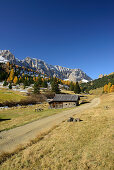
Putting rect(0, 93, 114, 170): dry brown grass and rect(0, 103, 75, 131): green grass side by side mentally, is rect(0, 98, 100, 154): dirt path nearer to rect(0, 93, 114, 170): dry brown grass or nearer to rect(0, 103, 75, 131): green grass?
rect(0, 93, 114, 170): dry brown grass

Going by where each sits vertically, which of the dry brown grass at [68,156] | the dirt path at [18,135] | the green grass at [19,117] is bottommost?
the green grass at [19,117]

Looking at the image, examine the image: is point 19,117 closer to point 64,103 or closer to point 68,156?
point 68,156

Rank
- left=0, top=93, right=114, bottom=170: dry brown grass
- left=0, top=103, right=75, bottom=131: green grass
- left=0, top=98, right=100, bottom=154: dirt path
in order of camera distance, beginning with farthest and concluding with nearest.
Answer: left=0, top=103, right=75, bottom=131: green grass → left=0, top=98, right=100, bottom=154: dirt path → left=0, top=93, right=114, bottom=170: dry brown grass

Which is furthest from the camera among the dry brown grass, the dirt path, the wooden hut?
the wooden hut

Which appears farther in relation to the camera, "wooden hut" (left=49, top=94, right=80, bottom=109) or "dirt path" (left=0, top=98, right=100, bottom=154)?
"wooden hut" (left=49, top=94, right=80, bottom=109)

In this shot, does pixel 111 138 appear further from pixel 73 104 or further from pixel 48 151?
pixel 73 104

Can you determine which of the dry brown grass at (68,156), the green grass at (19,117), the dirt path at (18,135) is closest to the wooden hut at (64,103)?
the green grass at (19,117)

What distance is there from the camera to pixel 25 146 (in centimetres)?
1074

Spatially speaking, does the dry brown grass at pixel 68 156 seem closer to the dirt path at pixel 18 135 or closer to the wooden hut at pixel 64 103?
the dirt path at pixel 18 135

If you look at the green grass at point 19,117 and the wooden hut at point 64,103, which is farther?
the wooden hut at point 64,103

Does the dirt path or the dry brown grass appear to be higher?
the dry brown grass

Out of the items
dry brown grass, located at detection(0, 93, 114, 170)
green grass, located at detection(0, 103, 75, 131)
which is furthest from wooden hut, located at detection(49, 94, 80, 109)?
dry brown grass, located at detection(0, 93, 114, 170)

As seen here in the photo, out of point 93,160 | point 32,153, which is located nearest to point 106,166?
point 93,160

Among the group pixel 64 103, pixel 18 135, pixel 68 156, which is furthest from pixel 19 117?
pixel 64 103
